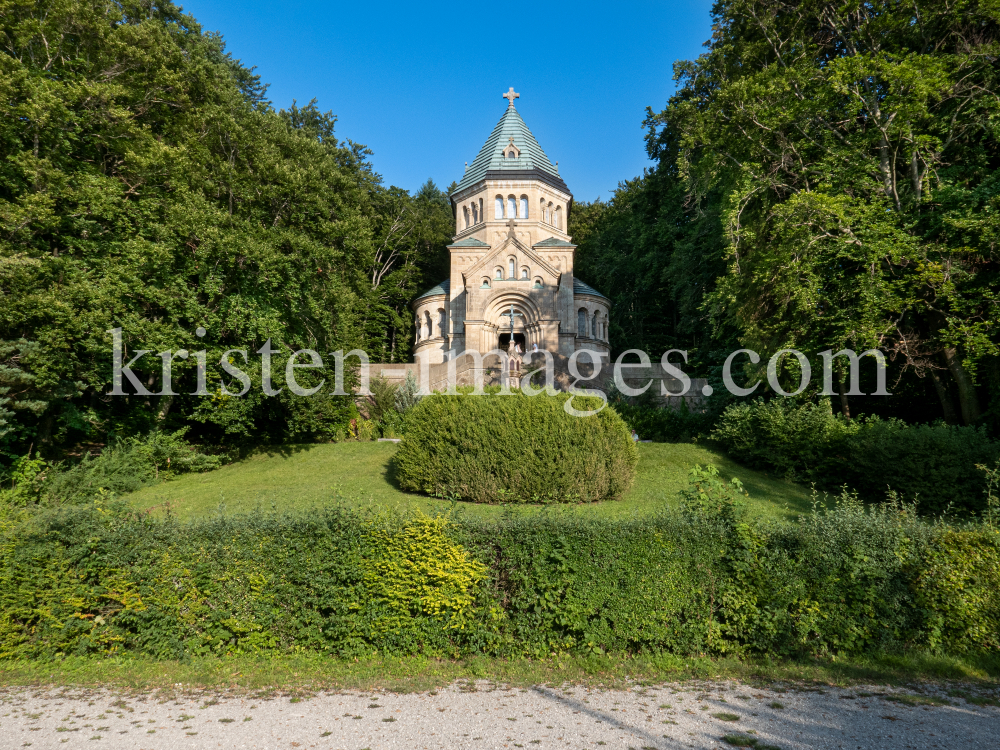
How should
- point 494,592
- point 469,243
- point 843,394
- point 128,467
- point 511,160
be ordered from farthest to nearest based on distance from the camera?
1. point 511,160
2. point 469,243
3. point 843,394
4. point 128,467
5. point 494,592

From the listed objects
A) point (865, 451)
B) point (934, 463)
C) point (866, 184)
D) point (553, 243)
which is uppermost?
point (553, 243)

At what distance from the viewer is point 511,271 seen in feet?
99.3

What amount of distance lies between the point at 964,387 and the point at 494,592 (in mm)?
14123

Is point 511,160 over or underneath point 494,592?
over

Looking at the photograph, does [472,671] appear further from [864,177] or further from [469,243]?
[469,243]

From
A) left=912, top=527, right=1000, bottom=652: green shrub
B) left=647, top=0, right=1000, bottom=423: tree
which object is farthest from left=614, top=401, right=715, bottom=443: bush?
left=912, top=527, right=1000, bottom=652: green shrub

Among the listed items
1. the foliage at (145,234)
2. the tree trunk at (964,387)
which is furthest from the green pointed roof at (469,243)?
the tree trunk at (964,387)

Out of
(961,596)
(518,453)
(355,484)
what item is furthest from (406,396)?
(961,596)

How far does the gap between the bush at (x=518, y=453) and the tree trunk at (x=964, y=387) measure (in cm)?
823

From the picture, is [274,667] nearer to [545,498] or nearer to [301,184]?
[545,498]

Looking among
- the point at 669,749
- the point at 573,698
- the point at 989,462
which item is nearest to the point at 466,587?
the point at 573,698

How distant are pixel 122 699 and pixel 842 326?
15.7 m

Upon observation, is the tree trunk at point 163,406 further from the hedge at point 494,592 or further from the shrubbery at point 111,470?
the hedge at point 494,592

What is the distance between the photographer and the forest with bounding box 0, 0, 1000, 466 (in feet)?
42.2
